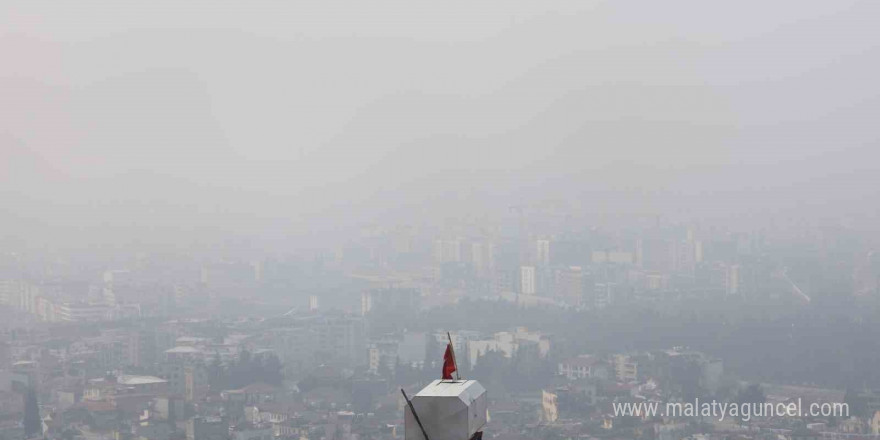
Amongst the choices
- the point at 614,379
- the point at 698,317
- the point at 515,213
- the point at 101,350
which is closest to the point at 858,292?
the point at 698,317

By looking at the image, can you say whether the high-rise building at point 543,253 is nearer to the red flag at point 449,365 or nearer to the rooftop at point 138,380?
the rooftop at point 138,380

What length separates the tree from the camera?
1252 cm

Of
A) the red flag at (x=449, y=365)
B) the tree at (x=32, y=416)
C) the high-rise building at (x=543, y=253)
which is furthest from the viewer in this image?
the high-rise building at (x=543, y=253)

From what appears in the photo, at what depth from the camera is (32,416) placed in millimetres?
13023

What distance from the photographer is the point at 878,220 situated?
67.4 feet

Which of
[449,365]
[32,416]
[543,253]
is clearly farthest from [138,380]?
[449,365]

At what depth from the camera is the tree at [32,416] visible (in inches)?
493

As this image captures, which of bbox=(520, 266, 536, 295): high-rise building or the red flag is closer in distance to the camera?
the red flag

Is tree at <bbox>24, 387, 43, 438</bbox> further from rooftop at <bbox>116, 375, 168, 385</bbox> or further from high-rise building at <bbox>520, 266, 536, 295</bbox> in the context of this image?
high-rise building at <bbox>520, 266, 536, 295</bbox>

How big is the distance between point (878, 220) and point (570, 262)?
5561 millimetres

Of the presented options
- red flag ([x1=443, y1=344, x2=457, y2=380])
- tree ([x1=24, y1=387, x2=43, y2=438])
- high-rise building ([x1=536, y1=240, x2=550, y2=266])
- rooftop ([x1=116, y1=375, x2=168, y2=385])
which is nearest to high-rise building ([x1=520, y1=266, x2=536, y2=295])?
high-rise building ([x1=536, y1=240, x2=550, y2=266])

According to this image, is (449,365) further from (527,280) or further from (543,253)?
(543,253)

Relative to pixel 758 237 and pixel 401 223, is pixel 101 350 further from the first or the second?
pixel 758 237

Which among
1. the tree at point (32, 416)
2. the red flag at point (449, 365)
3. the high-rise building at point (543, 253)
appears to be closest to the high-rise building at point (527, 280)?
the high-rise building at point (543, 253)
